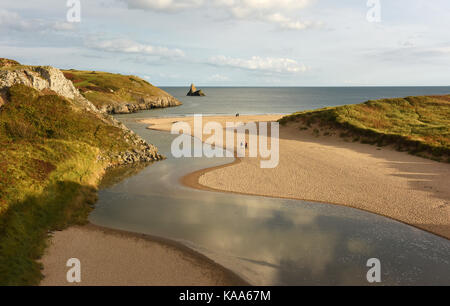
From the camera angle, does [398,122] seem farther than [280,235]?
Yes

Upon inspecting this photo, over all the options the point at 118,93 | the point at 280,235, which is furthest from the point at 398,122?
the point at 118,93

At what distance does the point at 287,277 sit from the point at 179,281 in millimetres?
5462

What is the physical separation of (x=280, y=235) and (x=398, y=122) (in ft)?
155

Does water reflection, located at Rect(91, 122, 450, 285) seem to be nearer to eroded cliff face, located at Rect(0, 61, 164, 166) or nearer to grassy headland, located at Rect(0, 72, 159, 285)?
grassy headland, located at Rect(0, 72, 159, 285)

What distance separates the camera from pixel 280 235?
18.8 m

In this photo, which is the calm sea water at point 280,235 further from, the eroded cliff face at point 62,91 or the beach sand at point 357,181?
the eroded cliff face at point 62,91

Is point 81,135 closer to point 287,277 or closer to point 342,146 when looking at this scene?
point 287,277

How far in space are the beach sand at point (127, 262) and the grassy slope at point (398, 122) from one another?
35012mm

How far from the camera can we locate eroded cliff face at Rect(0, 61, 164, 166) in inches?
1501

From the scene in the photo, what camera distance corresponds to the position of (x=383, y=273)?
14.9 meters
